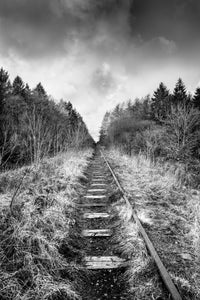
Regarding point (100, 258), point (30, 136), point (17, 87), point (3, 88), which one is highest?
point (17, 87)

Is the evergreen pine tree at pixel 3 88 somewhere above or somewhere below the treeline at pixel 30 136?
above

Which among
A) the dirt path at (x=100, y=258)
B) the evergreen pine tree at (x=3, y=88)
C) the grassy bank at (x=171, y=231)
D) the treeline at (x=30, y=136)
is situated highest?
the evergreen pine tree at (x=3, y=88)

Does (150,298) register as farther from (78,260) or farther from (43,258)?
(43,258)

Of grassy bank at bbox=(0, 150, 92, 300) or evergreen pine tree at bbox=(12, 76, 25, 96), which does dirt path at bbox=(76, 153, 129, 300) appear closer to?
grassy bank at bbox=(0, 150, 92, 300)

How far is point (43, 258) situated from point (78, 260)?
55 centimetres

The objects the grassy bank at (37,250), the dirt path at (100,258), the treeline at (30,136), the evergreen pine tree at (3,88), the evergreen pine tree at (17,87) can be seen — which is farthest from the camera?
the evergreen pine tree at (17,87)

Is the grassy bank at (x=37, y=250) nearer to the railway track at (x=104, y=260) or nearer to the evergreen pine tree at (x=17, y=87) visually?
the railway track at (x=104, y=260)

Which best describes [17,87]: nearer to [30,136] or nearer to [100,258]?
[30,136]

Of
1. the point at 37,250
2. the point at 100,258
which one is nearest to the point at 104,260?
the point at 100,258

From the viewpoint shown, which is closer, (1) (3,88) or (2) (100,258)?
(2) (100,258)

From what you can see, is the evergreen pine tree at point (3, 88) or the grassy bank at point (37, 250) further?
the evergreen pine tree at point (3, 88)

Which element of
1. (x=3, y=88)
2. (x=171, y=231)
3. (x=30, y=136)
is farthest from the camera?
(x=3, y=88)

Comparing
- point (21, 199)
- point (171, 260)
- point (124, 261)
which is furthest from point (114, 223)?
point (21, 199)

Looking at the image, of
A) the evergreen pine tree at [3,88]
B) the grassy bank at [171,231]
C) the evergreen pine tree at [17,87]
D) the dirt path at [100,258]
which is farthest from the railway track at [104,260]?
the evergreen pine tree at [17,87]
